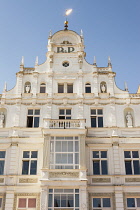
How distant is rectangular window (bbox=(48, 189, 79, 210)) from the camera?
2239cm

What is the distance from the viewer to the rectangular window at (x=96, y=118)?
89.6ft

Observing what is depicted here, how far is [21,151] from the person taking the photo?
25.8m

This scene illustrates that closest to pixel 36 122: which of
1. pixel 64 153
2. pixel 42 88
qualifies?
pixel 42 88

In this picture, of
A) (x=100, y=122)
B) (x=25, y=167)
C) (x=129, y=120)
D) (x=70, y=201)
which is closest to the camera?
(x=70, y=201)

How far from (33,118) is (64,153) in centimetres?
513

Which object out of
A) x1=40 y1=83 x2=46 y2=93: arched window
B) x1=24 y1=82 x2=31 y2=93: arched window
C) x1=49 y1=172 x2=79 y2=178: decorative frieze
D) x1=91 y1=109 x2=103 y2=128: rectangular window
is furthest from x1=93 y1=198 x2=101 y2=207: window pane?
x1=24 y1=82 x2=31 y2=93: arched window

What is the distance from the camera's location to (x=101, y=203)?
23.9 meters

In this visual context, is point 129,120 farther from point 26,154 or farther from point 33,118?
point 26,154

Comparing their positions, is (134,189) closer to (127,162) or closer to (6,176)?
(127,162)

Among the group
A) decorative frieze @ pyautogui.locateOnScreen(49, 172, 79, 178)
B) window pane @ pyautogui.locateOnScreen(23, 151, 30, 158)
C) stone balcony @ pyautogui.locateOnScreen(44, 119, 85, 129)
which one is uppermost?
stone balcony @ pyautogui.locateOnScreen(44, 119, 85, 129)

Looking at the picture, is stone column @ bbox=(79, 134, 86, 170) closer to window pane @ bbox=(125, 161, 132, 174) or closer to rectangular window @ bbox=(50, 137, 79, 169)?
rectangular window @ bbox=(50, 137, 79, 169)

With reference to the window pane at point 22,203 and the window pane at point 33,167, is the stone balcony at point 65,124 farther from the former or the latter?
the window pane at point 22,203

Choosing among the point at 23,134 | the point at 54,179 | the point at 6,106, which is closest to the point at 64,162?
the point at 54,179

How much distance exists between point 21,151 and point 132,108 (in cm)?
1126
